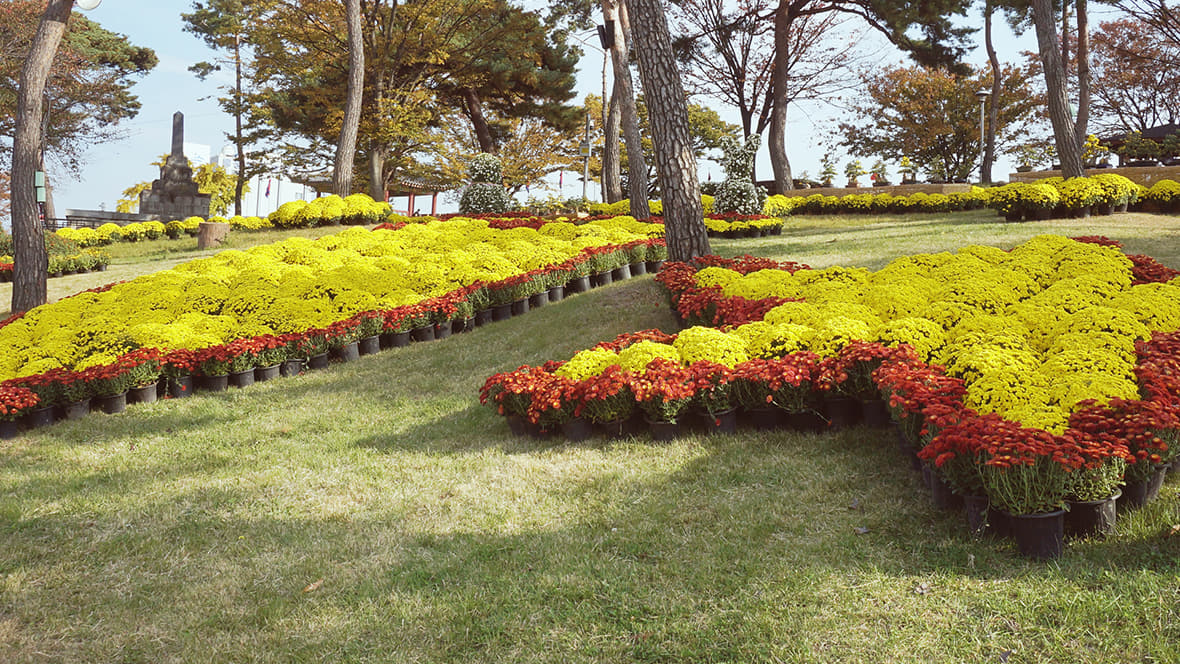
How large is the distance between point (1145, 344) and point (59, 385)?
8343mm

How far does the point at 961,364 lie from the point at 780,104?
19.2 metres

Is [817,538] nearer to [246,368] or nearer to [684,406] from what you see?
[684,406]

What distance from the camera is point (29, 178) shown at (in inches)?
400

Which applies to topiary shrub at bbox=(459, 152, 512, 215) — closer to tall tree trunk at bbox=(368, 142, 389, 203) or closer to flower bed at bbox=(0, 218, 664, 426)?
flower bed at bbox=(0, 218, 664, 426)

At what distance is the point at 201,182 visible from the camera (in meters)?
42.6

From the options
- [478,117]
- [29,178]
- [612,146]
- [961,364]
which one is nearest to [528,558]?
[961,364]

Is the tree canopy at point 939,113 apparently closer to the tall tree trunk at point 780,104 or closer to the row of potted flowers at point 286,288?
the tall tree trunk at point 780,104

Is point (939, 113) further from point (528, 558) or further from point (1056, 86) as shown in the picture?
point (528, 558)

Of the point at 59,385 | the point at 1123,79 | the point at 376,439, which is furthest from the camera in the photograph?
the point at 1123,79

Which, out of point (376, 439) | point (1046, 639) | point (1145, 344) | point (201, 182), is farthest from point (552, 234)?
point (201, 182)

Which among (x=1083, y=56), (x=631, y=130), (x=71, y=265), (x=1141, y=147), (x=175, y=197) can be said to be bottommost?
(x=71, y=265)

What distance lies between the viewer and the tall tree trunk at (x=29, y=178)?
10.1 metres

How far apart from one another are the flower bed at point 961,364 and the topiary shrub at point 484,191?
1139cm

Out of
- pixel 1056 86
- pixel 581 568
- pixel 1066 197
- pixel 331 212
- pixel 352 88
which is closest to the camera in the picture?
pixel 581 568
